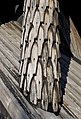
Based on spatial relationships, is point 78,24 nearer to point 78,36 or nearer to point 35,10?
point 78,36

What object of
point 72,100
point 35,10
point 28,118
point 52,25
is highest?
point 35,10

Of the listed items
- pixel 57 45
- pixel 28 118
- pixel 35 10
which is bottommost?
pixel 28 118

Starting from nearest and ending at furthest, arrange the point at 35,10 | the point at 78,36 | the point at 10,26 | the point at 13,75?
the point at 35,10
the point at 13,75
the point at 78,36
the point at 10,26

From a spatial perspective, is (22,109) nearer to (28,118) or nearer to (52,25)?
(28,118)

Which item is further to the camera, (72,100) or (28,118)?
(72,100)

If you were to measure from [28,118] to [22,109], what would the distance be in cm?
10

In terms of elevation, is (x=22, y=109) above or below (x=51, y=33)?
below

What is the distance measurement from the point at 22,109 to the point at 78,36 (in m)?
1.29

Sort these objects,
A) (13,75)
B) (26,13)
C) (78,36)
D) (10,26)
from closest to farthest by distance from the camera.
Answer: (26,13) → (13,75) → (78,36) → (10,26)

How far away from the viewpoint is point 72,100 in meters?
1.75

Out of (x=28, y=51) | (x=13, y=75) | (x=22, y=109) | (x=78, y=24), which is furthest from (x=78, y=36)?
(x=22, y=109)

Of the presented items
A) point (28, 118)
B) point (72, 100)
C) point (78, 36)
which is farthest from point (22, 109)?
point (78, 36)

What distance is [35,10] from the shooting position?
169 cm

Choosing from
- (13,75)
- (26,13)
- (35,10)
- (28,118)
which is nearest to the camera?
(28,118)
